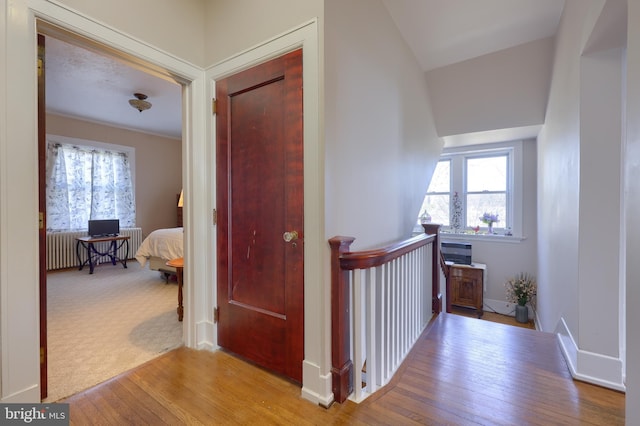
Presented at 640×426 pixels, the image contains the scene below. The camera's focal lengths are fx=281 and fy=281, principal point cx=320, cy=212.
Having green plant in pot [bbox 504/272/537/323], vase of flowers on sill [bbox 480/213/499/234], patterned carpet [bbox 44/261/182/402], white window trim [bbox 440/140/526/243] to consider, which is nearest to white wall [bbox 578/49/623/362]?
patterned carpet [bbox 44/261/182/402]

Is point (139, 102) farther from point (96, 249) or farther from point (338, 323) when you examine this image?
point (338, 323)

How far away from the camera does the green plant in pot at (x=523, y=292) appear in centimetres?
420

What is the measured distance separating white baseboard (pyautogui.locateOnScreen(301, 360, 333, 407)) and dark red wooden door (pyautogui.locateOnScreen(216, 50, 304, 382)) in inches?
3.2

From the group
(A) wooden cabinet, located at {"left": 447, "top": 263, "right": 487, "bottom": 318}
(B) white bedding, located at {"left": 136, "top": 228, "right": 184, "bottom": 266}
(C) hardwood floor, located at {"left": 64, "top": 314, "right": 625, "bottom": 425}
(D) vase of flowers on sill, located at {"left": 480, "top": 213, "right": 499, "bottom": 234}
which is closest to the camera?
(C) hardwood floor, located at {"left": 64, "top": 314, "right": 625, "bottom": 425}

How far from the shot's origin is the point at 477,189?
15.9 ft

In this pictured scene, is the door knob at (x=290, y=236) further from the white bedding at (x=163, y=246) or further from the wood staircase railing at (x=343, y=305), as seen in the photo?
the white bedding at (x=163, y=246)

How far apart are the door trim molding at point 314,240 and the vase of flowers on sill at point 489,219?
13.8 feet

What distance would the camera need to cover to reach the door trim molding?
150 cm

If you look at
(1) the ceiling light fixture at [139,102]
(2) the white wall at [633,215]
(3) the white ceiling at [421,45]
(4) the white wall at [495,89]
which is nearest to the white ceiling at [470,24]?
(3) the white ceiling at [421,45]

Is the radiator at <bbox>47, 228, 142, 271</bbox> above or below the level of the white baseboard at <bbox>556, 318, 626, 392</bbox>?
above

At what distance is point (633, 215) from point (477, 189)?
4.21 metres

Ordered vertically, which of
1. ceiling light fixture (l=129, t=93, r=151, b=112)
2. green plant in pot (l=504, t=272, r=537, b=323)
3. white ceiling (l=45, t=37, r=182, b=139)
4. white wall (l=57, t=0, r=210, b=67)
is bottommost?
green plant in pot (l=504, t=272, r=537, b=323)

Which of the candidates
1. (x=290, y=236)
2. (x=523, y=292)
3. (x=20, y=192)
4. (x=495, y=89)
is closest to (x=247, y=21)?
(x=290, y=236)

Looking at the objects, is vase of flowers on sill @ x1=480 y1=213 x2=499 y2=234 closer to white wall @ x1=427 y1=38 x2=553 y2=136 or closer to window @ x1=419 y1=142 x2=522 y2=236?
window @ x1=419 y1=142 x2=522 y2=236
